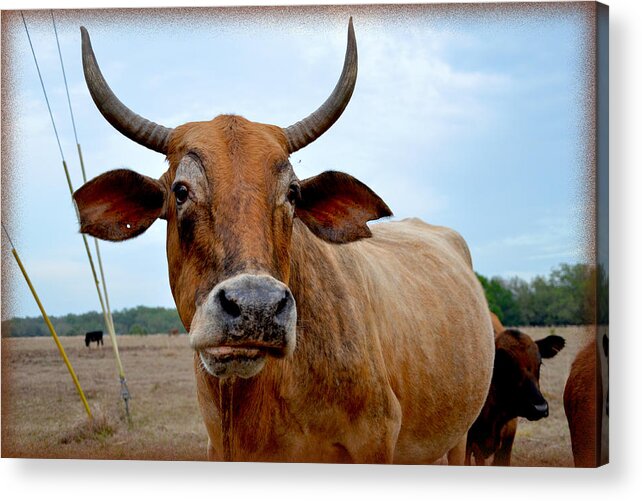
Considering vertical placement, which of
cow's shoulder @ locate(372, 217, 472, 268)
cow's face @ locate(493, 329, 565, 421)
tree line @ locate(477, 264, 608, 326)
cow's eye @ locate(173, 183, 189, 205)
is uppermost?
cow's eye @ locate(173, 183, 189, 205)

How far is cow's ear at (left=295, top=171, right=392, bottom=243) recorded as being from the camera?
4.46 meters

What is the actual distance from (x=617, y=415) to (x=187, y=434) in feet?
8.09

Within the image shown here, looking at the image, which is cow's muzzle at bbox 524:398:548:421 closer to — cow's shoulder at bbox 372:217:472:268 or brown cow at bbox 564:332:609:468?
brown cow at bbox 564:332:609:468

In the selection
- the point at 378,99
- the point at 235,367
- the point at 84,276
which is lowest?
the point at 235,367

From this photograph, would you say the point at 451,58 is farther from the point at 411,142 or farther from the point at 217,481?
the point at 217,481

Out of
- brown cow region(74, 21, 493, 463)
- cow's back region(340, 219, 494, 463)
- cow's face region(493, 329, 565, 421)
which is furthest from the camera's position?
cow's face region(493, 329, 565, 421)

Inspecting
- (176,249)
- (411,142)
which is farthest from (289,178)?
(411,142)

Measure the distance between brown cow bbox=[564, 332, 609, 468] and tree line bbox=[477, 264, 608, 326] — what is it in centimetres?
17

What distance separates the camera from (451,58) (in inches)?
213

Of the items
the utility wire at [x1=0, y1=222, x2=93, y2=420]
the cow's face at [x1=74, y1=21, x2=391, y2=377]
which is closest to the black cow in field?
the utility wire at [x1=0, y1=222, x2=93, y2=420]

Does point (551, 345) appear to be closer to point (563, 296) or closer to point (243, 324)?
point (563, 296)

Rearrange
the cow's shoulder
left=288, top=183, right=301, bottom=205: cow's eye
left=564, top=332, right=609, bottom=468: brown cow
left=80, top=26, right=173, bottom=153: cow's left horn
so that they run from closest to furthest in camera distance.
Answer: left=288, top=183, right=301, bottom=205: cow's eye → left=80, top=26, right=173, bottom=153: cow's left horn → left=564, top=332, right=609, bottom=468: brown cow → the cow's shoulder

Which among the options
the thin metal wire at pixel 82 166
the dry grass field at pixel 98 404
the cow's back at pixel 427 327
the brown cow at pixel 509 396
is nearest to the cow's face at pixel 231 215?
the cow's back at pixel 427 327

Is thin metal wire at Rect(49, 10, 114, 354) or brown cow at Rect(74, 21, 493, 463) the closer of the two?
brown cow at Rect(74, 21, 493, 463)
